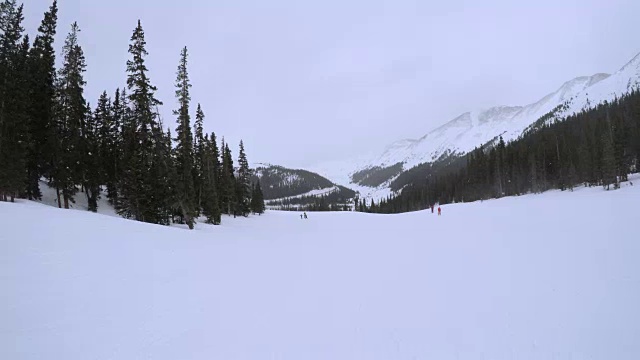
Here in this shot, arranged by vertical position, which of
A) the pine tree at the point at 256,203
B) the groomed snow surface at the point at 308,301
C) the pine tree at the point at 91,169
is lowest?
the groomed snow surface at the point at 308,301

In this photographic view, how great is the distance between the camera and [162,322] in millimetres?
7230

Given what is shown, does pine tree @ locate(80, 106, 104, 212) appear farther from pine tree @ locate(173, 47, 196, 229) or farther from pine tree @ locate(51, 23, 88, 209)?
pine tree @ locate(173, 47, 196, 229)

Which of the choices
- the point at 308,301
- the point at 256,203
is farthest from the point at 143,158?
the point at 256,203

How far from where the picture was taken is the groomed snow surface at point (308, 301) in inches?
237

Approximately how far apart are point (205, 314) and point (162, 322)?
102 cm

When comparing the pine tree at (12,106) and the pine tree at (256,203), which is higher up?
the pine tree at (12,106)

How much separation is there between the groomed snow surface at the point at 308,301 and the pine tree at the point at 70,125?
37.8ft

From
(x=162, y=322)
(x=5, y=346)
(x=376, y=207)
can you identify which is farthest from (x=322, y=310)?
(x=376, y=207)

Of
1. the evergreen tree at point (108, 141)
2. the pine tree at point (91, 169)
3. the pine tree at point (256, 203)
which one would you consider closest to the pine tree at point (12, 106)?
the pine tree at point (91, 169)

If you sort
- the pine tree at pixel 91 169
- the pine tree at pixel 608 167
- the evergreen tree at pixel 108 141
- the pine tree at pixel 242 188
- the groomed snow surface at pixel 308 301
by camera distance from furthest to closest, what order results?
the pine tree at pixel 242 188 → the pine tree at pixel 608 167 → the evergreen tree at pixel 108 141 → the pine tree at pixel 91 169 → the groomed snow surface at pixel 308 301

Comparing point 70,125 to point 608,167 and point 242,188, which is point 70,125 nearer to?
point 242,188

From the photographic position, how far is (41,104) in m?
24.0

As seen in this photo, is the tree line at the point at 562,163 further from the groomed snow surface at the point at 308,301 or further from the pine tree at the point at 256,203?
the pine tree at the point at 256,203

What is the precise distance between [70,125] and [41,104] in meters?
2.35
